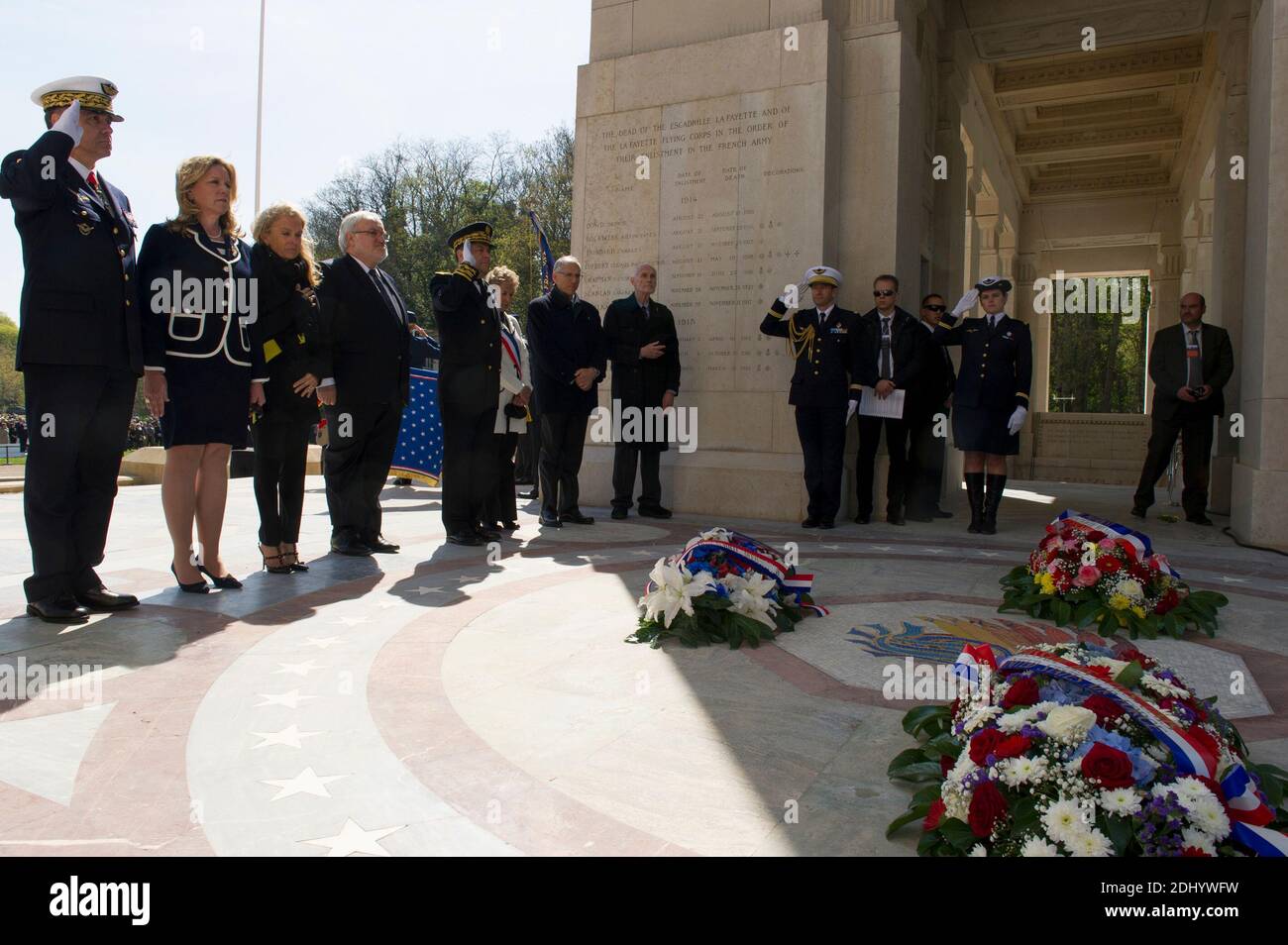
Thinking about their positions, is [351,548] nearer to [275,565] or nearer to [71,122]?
[275,565]

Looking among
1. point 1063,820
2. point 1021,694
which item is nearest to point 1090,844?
point 1063,820

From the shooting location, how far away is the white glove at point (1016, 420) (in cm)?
774

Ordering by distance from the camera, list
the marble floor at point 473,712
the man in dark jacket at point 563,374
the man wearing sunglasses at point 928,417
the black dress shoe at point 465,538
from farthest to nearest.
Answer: the man wearing sunglasses at point 928,417, the man in dark jacket at point 563,374, the black dress shoe at point 465,538, the marble floor at point 473,712

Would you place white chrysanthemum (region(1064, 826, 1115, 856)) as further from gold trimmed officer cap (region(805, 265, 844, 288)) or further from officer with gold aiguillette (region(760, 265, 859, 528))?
gold trimmed officer cap (region(805, 265, 844, 288))

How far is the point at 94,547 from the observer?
4.35 metres

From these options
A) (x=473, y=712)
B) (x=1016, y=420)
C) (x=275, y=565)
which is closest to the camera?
(x=473, y=712)

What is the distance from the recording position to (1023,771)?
206 cm

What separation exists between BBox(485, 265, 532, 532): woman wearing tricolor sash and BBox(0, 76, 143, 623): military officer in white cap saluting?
3006 millimetres

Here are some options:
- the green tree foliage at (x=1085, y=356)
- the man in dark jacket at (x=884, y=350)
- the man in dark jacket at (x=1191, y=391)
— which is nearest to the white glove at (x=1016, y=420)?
the man in dark jacket at (x=884, y=350)

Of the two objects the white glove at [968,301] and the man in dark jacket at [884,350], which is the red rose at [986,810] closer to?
the man in dark jacket at [884,350]

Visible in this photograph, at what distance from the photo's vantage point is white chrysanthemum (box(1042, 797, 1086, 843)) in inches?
75.5

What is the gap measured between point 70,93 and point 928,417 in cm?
696

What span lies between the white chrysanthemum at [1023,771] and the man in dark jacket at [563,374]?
579cm
